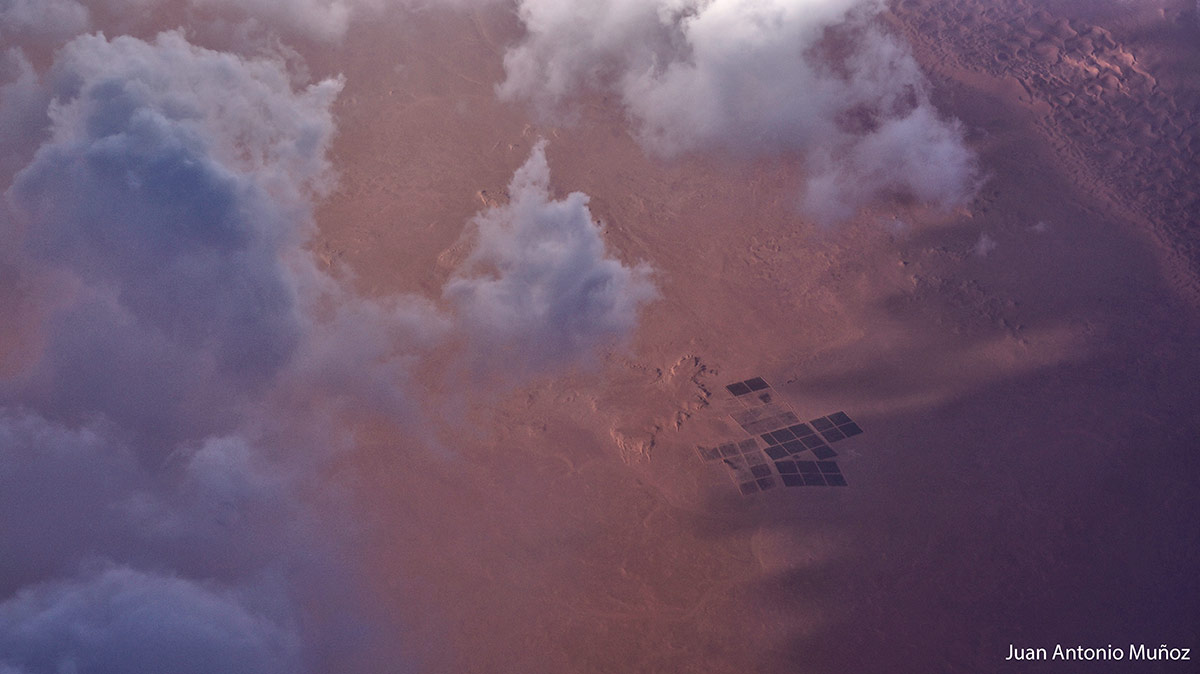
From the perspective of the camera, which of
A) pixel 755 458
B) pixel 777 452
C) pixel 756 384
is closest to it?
pixel 755 458

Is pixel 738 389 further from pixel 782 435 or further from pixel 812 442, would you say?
pixel 812 442

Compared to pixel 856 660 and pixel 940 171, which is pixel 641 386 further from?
pixel 940 171

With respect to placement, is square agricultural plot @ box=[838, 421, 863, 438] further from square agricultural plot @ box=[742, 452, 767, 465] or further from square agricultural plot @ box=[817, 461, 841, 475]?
square agricultural plot @ box=[742, 452, 767, 465]

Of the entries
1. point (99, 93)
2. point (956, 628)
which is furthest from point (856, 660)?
point (99, 93)

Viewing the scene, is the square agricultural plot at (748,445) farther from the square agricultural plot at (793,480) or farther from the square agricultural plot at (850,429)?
the square agricultural plot at (850,429)

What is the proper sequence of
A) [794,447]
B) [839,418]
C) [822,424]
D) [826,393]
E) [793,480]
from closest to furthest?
[793,480] → [794,447] → [822,424] → [839,418] → [826,393]

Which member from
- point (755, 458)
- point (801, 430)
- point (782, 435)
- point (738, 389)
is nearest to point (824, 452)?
point (801, 430)
